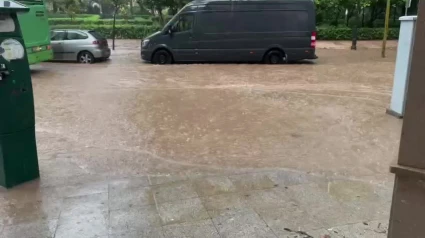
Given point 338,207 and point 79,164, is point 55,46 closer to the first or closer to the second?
point 79,164

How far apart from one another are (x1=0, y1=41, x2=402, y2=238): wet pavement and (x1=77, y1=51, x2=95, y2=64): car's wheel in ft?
16.6

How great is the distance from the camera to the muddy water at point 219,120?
534cm

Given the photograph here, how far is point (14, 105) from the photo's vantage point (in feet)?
13.3

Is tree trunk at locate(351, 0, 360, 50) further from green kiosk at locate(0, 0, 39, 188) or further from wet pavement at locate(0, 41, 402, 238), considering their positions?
green kiosk at locate(0, 0, 39, 188)

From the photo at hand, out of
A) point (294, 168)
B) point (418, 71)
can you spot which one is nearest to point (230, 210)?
point (294, 168)

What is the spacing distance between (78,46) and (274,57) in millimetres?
7663

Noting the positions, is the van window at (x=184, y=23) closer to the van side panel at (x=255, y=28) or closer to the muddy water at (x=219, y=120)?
the van side panel at (x=255, y=28)

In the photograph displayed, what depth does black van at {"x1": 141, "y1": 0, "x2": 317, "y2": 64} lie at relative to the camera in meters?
15.2

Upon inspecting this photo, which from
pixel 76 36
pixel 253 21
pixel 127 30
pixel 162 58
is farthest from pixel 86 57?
pixel 127 30

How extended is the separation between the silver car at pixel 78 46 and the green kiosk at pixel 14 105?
12.1 m

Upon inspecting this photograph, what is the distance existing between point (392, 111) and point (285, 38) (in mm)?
8392

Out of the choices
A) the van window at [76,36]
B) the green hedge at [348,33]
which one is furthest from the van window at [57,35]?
the green hedge at [348,33]

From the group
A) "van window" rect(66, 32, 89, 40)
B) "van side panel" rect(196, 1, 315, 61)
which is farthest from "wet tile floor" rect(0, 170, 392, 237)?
"van window" rect(66, 32, 89, 40)

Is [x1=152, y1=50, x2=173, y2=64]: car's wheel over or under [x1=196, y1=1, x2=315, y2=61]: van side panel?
under
